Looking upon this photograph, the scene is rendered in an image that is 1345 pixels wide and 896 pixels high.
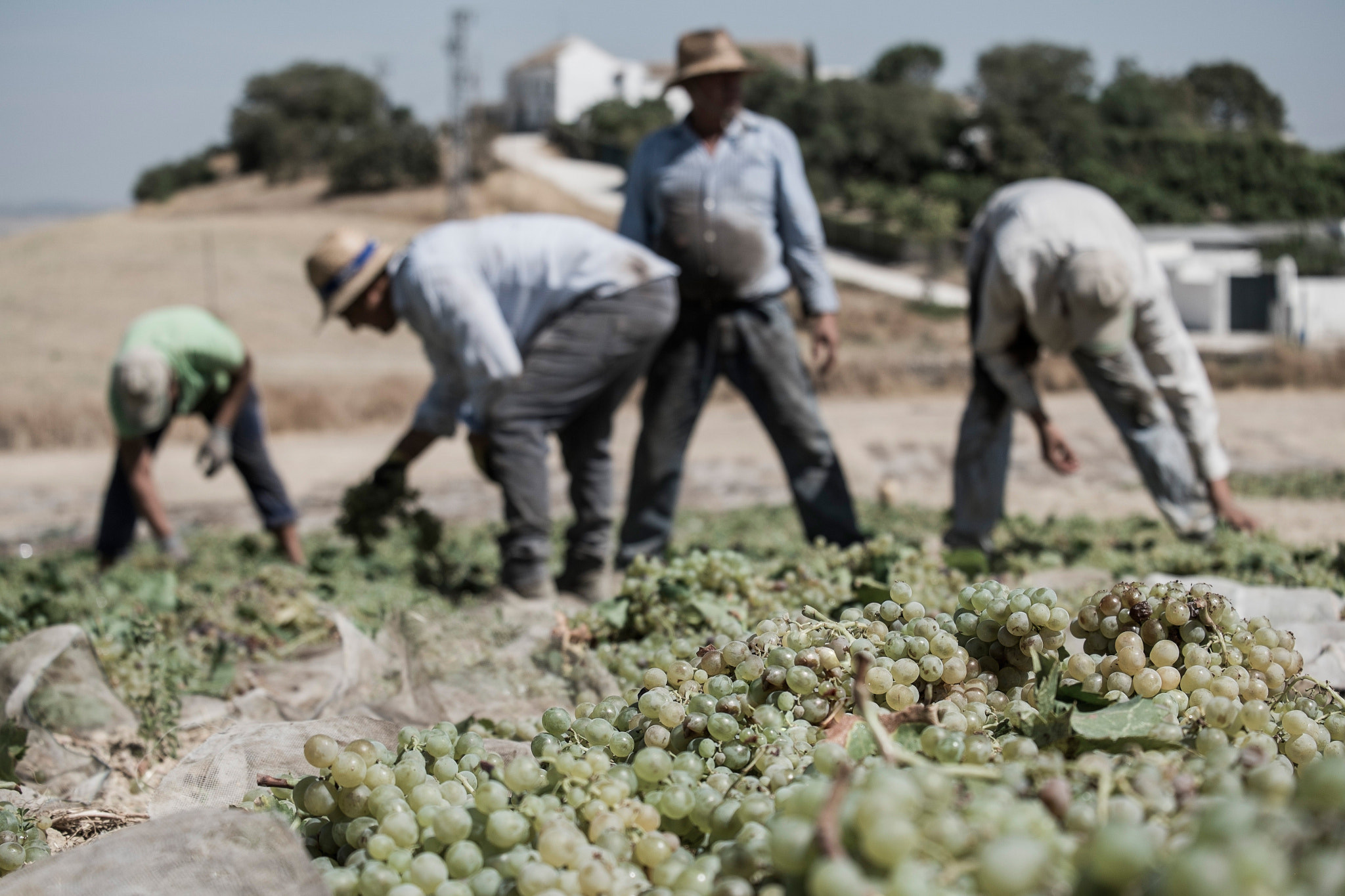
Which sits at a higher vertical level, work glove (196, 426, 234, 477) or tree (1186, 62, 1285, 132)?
tree (1186, 62, 1285, 132)

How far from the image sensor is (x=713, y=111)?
507cm

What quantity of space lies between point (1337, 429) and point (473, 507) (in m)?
8.57

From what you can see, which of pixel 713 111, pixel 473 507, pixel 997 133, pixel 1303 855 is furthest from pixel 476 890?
pixel 997 133

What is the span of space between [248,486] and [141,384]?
3.07 ft

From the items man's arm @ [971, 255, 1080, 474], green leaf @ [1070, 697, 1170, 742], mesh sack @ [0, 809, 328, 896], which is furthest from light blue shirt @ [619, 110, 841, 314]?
mesh sack @ [0, 809, 328, 896]

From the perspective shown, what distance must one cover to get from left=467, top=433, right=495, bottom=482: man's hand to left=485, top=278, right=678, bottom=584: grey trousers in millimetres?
42

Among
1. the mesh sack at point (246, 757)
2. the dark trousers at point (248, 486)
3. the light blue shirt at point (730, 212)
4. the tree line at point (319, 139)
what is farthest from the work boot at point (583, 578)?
the tree line at point (319, 139)

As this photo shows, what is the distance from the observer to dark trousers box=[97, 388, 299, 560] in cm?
602

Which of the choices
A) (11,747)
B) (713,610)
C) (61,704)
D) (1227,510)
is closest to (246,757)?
(11,747)

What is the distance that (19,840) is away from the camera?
1531 millimetres

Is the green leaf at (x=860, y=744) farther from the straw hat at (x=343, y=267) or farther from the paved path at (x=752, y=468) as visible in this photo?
the paved path at (x=752, y=468)

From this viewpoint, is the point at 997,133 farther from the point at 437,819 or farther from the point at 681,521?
the point at 437,819

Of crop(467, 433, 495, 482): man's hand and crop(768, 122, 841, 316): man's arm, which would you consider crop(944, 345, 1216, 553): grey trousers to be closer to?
crop(768, 122, 841, 316): man's arm

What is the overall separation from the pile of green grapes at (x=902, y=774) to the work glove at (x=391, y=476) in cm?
310
